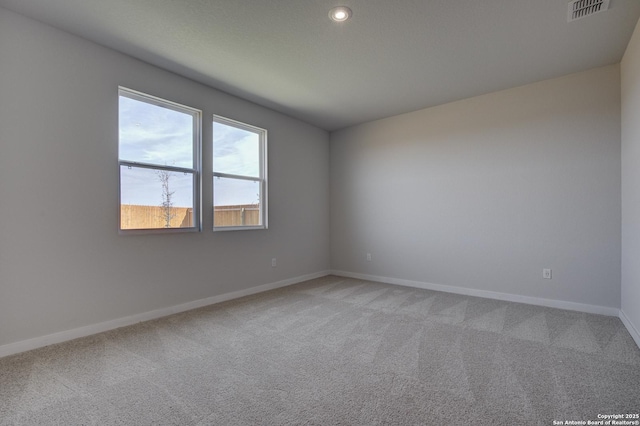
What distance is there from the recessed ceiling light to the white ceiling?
0.04 m

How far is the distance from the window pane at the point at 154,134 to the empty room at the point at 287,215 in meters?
0.02

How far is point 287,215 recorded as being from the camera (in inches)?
189

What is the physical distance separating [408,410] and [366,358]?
2.08 feet

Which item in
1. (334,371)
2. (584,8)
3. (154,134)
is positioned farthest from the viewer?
(154,134)

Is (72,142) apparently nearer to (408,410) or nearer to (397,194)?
(408,410)

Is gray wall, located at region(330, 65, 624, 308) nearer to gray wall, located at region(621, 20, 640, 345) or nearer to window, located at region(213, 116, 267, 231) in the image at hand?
gray wall, located at region(621, 20, 640, 345)

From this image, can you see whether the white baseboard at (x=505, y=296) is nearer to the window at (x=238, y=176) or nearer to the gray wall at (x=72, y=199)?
the window at (x=238, y=176)

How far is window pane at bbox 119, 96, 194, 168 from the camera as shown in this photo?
304 centimetres

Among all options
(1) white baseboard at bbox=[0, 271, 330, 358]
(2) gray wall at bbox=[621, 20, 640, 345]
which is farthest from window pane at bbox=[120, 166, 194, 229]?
(2) gray wall at bbox=[621, 20, 640, 345]

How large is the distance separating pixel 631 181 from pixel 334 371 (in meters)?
3.12

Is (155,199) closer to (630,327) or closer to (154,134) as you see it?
(154,134)

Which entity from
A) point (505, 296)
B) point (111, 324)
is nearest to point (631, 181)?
point (505, 296)

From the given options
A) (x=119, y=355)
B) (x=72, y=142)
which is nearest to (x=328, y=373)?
(x=119, y=355)

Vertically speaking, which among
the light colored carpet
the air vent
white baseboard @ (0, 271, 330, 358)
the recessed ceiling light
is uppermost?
the recessed ceiling light
